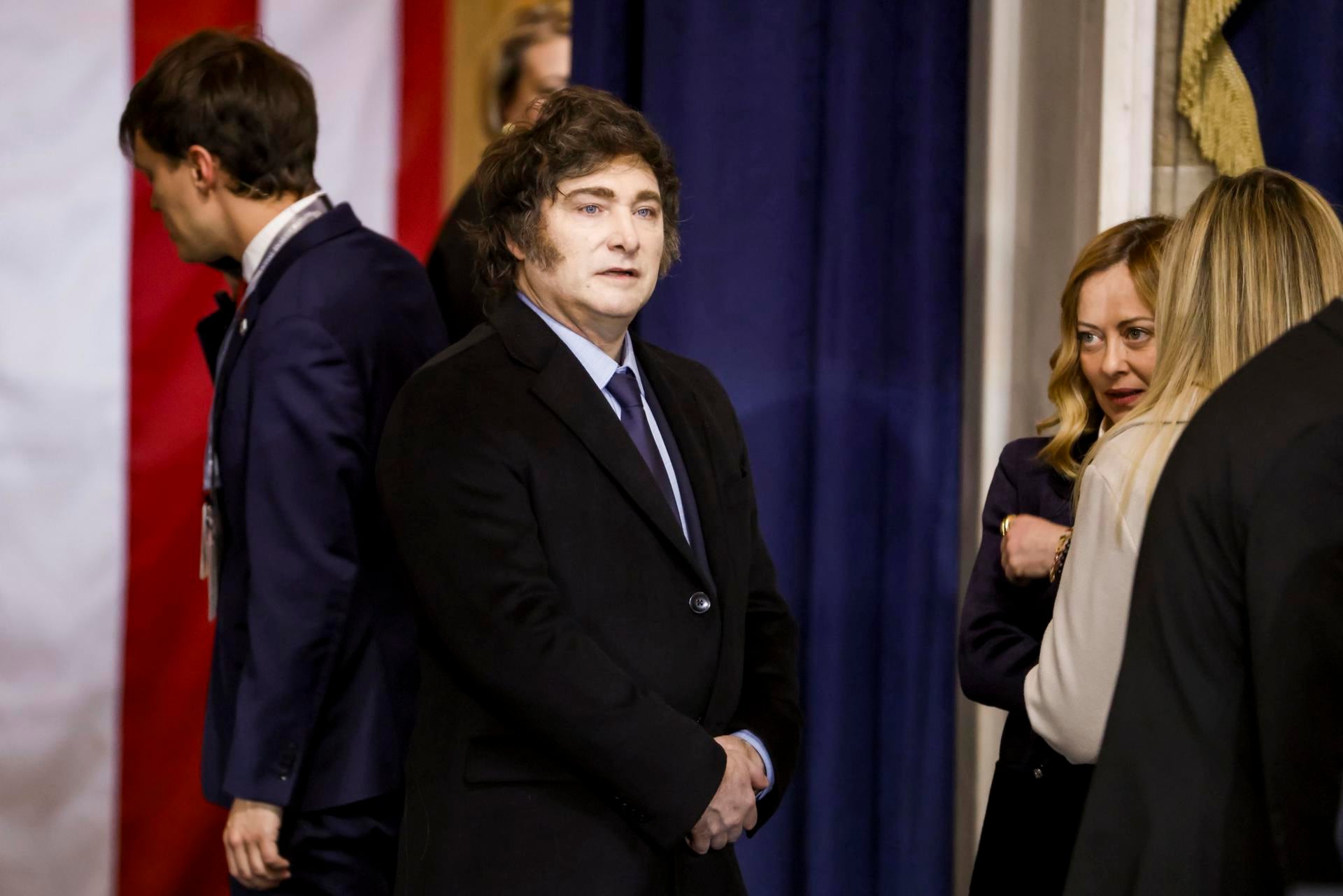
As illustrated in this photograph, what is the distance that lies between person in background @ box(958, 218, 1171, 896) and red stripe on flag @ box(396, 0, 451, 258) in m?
1.61

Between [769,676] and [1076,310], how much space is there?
60 centimetres

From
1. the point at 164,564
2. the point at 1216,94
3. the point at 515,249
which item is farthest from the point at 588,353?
the point at 164,564

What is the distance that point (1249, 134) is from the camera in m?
2.10

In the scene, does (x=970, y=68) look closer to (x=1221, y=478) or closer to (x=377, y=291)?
(x=377, y=291)

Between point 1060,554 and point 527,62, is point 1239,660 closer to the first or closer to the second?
point 1060,554

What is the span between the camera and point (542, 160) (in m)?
1.63

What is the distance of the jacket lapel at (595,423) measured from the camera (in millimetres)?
1508

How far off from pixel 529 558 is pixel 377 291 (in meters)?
0.55

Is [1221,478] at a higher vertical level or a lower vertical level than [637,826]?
higher

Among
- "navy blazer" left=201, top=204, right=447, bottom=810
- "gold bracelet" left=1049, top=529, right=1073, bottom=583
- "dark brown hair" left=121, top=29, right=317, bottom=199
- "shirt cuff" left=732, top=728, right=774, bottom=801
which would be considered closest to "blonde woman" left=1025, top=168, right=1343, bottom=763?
"gold bracelet" left=1049, top=529, right=1073, bottom=583

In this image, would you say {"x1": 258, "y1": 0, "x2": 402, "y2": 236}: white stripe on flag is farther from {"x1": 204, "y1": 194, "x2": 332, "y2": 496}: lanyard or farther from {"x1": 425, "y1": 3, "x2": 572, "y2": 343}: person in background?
{"x1": 204, "y1": 194, "x2": 332, "y2": 496}: lanyard

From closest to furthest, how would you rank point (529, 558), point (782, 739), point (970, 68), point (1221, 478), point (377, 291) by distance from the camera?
point (1221, 478)
point (529, 558)
point (782, 739)
point (377, 291)
point (970, 68)

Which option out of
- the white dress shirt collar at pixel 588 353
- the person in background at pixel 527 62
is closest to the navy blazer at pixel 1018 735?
the white dress shirt collar at pixel 588 353

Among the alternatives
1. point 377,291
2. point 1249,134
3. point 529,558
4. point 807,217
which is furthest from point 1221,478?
point 807,217
